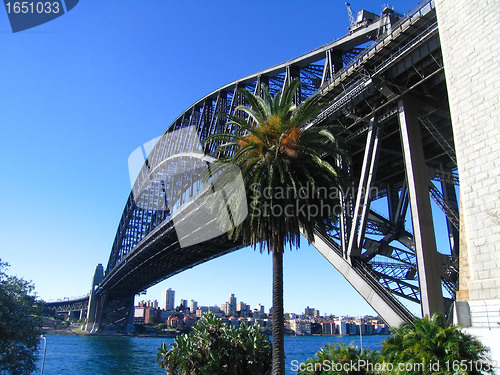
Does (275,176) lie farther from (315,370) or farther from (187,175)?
(187,175)

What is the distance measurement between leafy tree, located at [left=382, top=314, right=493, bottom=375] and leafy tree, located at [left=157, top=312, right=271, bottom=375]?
894 centimetres

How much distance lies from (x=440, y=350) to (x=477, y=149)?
23.7ft

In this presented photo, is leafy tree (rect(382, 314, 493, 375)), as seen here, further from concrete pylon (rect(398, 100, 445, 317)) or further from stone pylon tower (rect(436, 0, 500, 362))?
concrete pylon (rect(398, 100, 445, 317))

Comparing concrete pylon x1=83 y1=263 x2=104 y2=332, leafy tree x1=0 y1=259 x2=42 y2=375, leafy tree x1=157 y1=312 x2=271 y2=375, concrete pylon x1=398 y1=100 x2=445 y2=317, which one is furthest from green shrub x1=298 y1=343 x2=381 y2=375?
concrete pylon x1=83 y1=263 x2=104 y2=332

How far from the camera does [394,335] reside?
487 inches

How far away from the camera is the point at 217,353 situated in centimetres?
1859

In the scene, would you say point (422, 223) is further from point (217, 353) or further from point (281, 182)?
point (217, 353)

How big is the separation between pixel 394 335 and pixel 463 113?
328 inches

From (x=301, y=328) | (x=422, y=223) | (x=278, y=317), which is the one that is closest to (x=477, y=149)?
(x=422, y=223)

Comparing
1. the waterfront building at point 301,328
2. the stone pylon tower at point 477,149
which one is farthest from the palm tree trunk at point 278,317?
the waterfront building at point 301,328

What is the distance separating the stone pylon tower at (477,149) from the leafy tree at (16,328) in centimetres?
2075

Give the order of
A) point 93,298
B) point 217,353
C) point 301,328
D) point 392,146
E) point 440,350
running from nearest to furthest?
point 440,350, point 217,353, point 392,146, point 93,298, point 301,328

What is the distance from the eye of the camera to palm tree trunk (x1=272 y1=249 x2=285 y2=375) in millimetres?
15125

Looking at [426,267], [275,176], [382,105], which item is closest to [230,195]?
[275,176]
